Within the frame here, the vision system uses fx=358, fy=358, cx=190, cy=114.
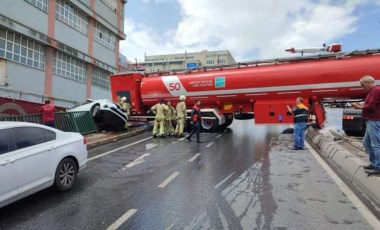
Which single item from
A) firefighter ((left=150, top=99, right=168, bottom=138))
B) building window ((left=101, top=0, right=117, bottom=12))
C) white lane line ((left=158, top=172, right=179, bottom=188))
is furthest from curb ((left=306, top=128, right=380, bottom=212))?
building window ((left=101, top=0, right=117, bottom=12))

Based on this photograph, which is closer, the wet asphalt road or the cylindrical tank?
the wet asphalt road

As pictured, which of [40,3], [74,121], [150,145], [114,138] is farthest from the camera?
[40,3]

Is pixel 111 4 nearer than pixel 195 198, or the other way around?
→ pixel 195 198

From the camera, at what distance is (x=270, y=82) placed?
15102mm

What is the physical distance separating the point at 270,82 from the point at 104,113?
7441 millimetres

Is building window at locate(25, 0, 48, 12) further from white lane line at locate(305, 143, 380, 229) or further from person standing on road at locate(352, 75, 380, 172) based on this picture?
person standing on road at locate(352, 75, 380, 172)

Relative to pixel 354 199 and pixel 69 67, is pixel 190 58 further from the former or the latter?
pixel 354 199

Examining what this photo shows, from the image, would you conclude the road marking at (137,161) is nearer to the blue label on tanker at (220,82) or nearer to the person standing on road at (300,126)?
the person standing on road at (300,126)

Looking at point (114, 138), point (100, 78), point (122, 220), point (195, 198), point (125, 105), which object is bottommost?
point (122, 220)

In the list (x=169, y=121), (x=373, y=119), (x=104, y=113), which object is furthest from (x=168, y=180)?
(x=104, y=113)

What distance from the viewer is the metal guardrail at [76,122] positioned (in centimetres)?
1411

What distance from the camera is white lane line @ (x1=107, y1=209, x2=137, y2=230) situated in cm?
487

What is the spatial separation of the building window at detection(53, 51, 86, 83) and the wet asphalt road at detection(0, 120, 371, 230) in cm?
2035

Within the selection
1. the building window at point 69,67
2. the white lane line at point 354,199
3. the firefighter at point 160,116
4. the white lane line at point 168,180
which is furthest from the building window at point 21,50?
the white lane line at point 354,199
